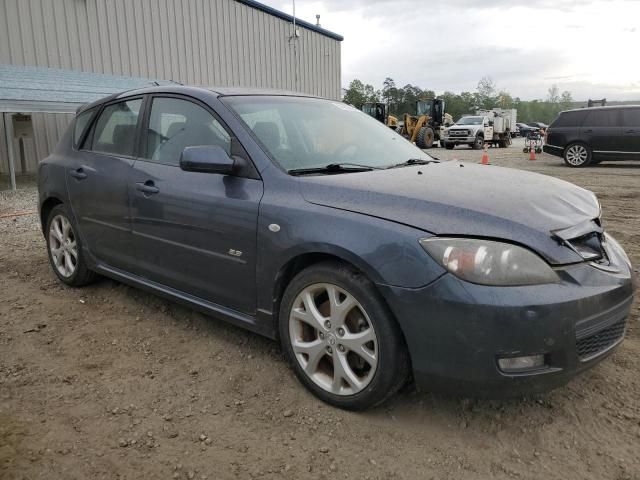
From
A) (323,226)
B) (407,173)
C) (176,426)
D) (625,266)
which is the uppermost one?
(407,173)

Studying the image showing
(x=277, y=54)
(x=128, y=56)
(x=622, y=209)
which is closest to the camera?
(x=622, y=209)

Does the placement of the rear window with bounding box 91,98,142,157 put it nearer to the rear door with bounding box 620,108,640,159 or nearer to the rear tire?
the rear door with bounding box 620,108,640,159

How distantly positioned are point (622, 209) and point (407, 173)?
21.7ft

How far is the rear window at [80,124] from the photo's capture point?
4277mm

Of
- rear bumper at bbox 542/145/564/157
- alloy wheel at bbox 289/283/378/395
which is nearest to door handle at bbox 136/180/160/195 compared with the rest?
alloy wheel at bbox 289/283/378/395

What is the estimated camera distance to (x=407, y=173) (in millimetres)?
2984

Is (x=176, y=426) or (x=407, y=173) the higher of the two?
(x=407, y=173)

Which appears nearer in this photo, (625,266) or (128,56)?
(625,266)

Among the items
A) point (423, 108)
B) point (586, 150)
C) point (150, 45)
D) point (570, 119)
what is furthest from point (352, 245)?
point (423, 108)

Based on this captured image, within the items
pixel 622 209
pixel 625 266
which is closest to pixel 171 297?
pixel 625 266

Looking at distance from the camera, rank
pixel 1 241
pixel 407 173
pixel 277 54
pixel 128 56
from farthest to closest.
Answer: pixel 277 54, pixel 128 56, pixel 1 241, pixel 407 173

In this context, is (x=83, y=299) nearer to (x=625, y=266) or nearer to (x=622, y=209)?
(x=625, y=266)

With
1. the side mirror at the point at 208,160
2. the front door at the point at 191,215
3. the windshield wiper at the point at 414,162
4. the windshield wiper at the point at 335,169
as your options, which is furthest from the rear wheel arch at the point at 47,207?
the windshield wiper at the point at 414,162

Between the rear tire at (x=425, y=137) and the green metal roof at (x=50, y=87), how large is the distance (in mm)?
14843
